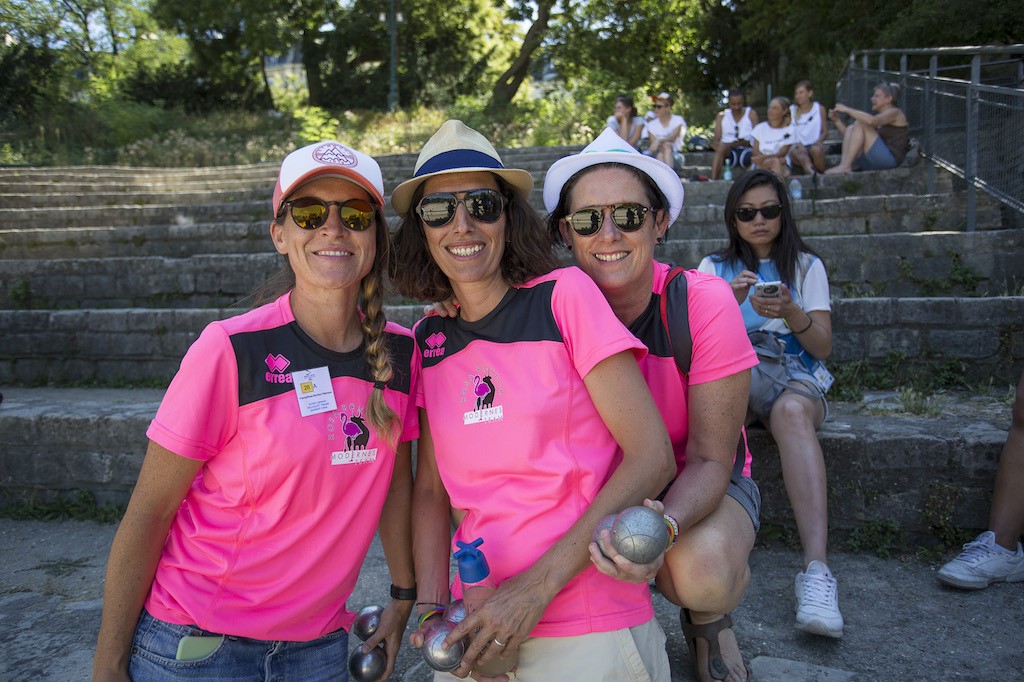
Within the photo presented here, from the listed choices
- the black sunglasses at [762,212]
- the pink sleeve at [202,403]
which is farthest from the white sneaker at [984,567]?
the pink sleeve at [202,403]

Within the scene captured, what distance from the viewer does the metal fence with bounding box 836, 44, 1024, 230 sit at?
18.7 ft

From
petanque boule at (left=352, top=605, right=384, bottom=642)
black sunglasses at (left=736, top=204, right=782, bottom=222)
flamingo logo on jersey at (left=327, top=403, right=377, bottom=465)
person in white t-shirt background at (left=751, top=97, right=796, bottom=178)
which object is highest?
person in white t-shirt background at (left=751, top=97, right=796, bottom=178)

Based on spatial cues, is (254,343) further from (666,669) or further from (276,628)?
(666,669)

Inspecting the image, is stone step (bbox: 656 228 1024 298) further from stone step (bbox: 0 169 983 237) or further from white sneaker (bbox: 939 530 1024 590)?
white sneaker (bbox: 939 530 1024 590)

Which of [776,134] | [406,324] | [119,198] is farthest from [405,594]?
[119,198]

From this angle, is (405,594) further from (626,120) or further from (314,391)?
(626,120)

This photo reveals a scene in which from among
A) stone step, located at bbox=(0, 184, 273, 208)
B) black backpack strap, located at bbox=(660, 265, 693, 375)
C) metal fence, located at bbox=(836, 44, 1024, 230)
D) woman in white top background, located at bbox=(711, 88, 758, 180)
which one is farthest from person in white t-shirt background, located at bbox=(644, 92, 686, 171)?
black backpack strap, located at bbox=(660, 265, 693, 375)

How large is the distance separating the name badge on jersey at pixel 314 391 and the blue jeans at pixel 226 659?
622 millimetres

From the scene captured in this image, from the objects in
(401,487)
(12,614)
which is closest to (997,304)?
(401,487)

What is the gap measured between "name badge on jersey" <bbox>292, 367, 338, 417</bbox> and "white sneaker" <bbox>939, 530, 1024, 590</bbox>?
260 cm

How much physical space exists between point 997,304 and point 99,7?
29.7 meters

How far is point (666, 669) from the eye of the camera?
204 cm

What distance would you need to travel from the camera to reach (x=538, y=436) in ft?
6.52

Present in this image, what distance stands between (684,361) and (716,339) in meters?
0.11
